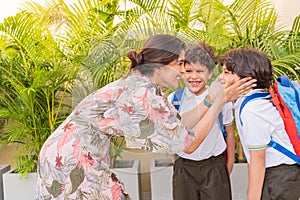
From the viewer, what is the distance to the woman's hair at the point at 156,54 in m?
1.17

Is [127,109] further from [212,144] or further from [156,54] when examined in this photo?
[212,144]

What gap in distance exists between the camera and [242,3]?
2.84 metres

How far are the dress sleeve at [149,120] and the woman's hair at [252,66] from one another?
0.46 meters

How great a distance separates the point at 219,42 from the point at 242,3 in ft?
1.42

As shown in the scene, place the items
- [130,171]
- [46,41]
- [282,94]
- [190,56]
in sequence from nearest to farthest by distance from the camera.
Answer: [190,56] < [282,94] < [130,171] < [46,41]

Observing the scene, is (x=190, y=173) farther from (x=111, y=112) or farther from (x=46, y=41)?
(x=46, y=41)

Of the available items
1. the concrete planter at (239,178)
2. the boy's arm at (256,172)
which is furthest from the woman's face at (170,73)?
the concrete planter at (239,178)

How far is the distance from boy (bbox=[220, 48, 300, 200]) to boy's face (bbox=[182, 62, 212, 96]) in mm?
150

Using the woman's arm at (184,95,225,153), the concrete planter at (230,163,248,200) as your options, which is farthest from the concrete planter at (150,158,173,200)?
the concrete planter at (230,163,248,200)

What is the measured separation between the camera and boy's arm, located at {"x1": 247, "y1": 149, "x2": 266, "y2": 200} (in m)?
1.50

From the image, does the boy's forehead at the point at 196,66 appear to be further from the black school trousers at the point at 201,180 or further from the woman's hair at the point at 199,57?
the black school trousers at the point at 201,180

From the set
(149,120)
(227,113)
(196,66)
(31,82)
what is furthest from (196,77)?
(31,82)

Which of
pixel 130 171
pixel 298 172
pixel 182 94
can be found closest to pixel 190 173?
pixel 130 171

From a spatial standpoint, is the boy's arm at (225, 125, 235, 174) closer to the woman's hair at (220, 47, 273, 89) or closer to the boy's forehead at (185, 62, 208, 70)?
the woman's hair at (220, 47, 273, 89)
